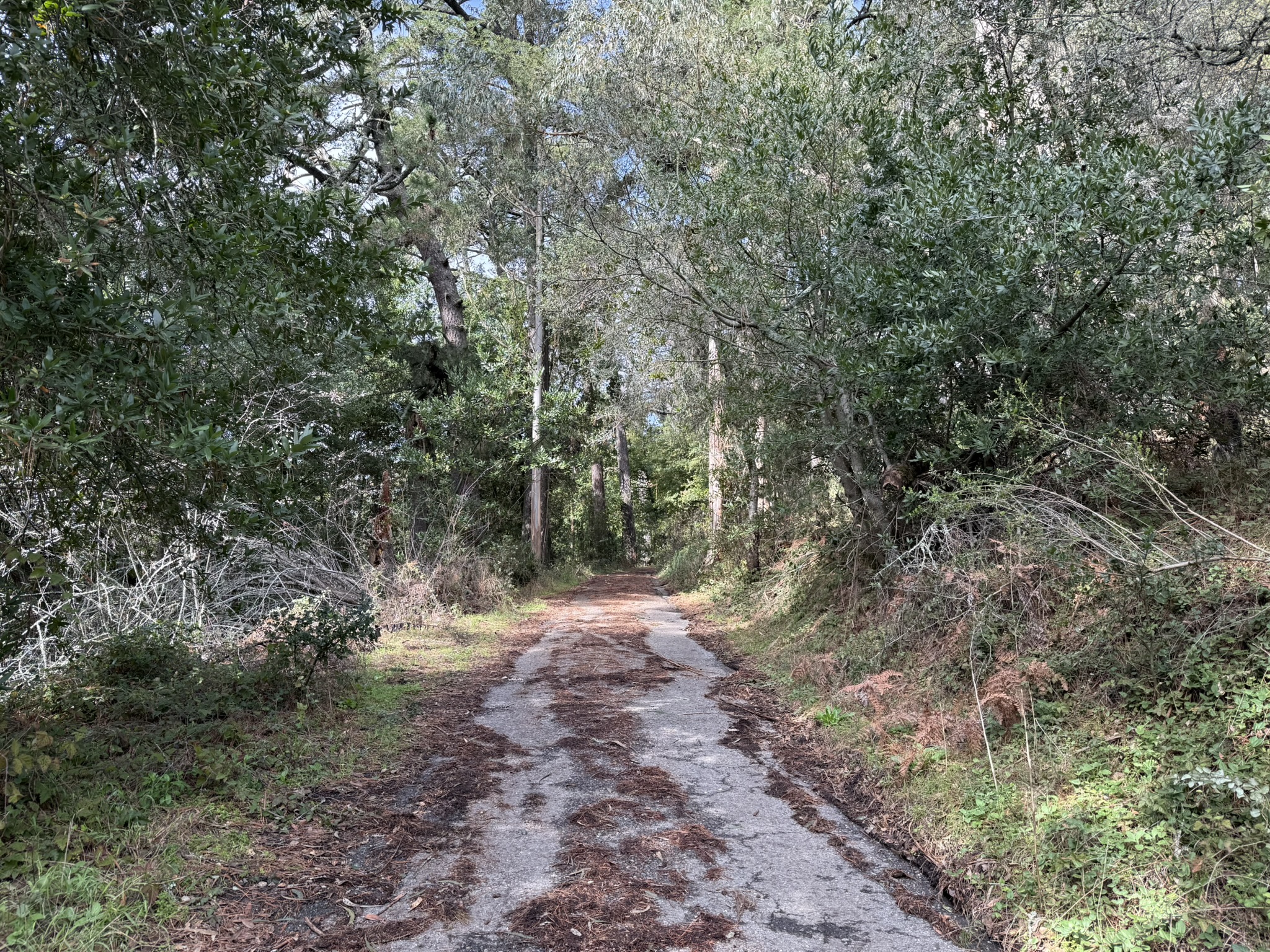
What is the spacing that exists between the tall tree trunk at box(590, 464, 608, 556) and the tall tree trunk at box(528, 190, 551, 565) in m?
9.58

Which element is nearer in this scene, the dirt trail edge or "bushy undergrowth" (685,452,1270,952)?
"bushy undergrowth" (685,452,1270,952)

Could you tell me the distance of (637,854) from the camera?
4059 millimetres

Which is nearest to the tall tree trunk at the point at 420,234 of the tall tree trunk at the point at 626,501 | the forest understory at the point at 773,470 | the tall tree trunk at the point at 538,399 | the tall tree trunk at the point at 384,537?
the forest understory at the point at 773,470

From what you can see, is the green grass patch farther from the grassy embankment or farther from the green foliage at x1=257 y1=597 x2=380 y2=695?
the green foliage at x1=257 y1=597 x2=380 y2=695

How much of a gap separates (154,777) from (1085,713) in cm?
548

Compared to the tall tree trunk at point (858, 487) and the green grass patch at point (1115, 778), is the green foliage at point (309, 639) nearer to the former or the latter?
the green grass patch at point (1115, 778)

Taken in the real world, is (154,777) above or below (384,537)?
below

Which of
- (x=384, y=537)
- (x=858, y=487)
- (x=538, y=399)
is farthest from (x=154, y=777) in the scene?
(x=538, y=399)

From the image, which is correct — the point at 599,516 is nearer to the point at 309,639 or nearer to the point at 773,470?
the point at 773,470

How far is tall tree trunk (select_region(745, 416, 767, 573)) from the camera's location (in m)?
11.7

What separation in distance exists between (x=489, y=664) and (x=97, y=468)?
599 centimetres

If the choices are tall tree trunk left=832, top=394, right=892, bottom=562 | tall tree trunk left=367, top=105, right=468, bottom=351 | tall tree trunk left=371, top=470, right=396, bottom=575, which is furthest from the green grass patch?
tall tree trunk left=371, top=470, right=396, bottom=575

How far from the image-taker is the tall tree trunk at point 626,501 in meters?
31.5

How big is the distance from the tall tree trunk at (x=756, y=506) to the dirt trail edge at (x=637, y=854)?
529cm
